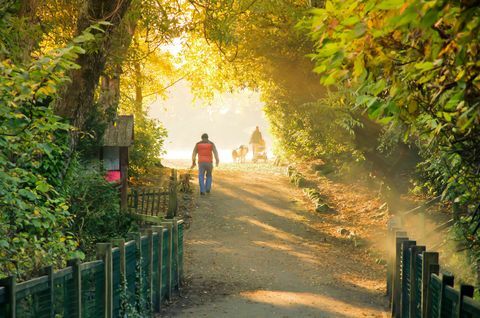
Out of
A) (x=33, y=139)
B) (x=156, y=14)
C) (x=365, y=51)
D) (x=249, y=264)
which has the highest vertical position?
(x=156, y=14)

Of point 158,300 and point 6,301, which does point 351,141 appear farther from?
point 6,301

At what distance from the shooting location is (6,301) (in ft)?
17.6

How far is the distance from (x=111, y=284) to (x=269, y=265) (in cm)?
789

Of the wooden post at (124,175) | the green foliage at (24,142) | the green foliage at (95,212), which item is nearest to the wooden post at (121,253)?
the green foliage at (24,142)

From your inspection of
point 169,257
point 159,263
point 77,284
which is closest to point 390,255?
point 169,257

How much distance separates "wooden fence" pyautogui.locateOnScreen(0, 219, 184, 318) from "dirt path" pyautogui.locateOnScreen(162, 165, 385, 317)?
2.25 ft

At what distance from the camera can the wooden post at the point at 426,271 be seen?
8.18m

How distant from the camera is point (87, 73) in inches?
476

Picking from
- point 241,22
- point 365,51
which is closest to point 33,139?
point 365,51

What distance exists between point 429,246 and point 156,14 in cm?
891

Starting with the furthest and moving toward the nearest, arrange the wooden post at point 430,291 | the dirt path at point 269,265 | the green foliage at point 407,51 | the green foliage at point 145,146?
the green foliage at point 145,146 → the dirt path at point 269,265 → the wooden post at point 430,291 → the green foliage at point 407,51

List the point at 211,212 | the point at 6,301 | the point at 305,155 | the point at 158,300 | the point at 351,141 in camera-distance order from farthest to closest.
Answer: the point at 305,155 → the point at 211,212 → the point at 351,141 → the point at 158,300 → the point at 6,301

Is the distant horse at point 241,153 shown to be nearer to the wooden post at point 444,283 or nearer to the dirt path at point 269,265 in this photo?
the dirt path at point 269,265

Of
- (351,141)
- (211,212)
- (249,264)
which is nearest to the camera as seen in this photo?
(249,264)
